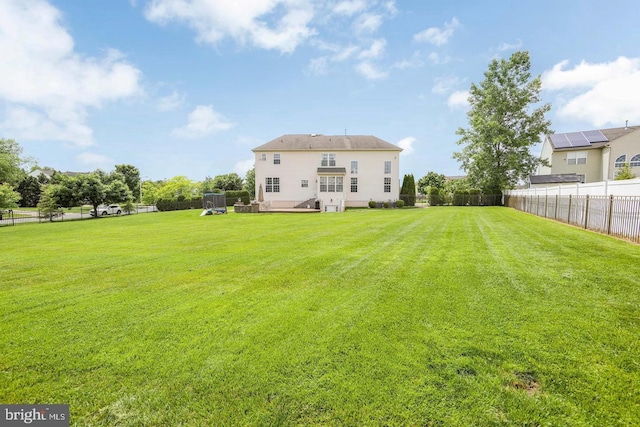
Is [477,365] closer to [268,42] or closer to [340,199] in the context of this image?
Result: [268,42]

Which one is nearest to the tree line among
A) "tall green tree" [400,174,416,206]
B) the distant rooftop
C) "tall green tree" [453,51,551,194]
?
the distant rooftop

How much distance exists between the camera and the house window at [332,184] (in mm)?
30250

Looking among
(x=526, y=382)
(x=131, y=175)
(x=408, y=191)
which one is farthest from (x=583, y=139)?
(x=131, y=175)

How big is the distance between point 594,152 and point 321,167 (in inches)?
1202

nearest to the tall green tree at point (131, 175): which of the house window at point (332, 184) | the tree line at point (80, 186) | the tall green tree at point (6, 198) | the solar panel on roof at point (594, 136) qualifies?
the tree line at point (80, 186)

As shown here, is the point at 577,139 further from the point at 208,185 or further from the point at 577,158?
the point at 208,185

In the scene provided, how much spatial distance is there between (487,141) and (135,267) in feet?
116

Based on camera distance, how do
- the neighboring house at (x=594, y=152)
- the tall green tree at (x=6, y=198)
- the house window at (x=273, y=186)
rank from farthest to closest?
the house window at (x=273, y=186) → the neighboring house at (x=594, y=152) → the tall green tree at (x=6, y=198)

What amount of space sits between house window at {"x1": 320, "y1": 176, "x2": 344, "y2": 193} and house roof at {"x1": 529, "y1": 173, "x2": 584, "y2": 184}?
21.7 meters

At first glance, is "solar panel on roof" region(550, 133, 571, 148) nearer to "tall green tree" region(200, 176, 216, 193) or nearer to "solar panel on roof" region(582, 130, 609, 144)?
"solar panel on roof" region(582, 130, 609, 144)

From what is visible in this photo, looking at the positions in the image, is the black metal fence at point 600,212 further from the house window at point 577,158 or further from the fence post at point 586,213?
the house window at point 577,158

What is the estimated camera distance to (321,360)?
261cm

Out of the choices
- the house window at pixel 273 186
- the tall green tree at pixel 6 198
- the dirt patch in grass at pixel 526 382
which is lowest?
the dirt patch in grass at pixel 526 382

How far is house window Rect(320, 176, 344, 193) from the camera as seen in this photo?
3025cm
